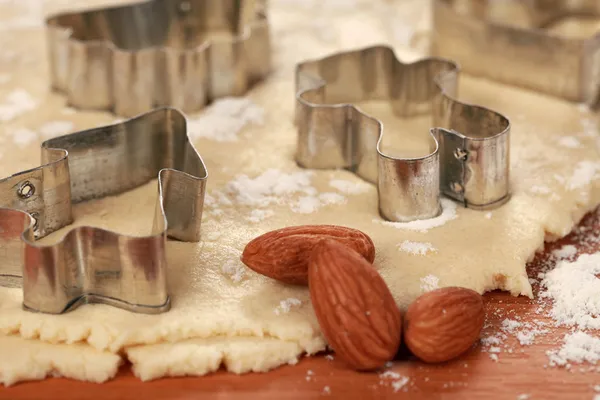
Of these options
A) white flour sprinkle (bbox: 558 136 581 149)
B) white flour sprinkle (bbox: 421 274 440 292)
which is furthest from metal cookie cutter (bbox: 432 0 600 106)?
white flour sprinkle (bbox: 421 274 440 292)

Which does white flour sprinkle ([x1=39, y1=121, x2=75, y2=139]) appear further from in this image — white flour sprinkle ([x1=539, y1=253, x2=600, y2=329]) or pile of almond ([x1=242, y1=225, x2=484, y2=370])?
white flour sprinkle ([x1=539, y1=253, x2=600, y2=329])

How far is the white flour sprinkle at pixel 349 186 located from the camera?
1.30 meters

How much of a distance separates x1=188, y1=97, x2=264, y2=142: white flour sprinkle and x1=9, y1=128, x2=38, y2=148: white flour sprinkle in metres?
0.26

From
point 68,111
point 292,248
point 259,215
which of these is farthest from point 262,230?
point 68,111

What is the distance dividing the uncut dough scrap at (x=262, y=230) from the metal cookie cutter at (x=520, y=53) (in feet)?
0.10

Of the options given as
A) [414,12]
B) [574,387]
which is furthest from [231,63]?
[574,387]

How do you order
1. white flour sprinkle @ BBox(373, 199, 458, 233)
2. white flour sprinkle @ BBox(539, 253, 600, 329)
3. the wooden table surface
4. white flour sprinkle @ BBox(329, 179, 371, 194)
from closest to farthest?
the wooden table surface, white flour sprinkle @ BBox(539, 253, 600, 329), white flour sprinkle @ BBox(373, 199, 458, 233), white flour sprinkle @ BBox(329, 179, 371, 194)

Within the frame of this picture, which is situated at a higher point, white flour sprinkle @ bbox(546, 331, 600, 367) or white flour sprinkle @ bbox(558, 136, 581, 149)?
white flour sprinkle @ bbox(558, 136, 581, 149)

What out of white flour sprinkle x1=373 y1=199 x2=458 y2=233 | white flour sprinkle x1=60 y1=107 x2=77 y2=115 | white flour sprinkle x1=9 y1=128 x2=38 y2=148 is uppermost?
white flour sprinkle x1=60 y1=107 x2=77 y2=115

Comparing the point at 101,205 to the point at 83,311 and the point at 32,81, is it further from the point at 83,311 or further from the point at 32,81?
the point at 32,81

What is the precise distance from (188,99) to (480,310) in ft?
2.36

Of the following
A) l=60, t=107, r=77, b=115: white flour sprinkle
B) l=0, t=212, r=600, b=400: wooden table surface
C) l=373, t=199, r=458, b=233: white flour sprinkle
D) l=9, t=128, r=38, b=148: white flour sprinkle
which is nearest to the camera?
l=0, t=212, r=600, b=400: wooden table surface

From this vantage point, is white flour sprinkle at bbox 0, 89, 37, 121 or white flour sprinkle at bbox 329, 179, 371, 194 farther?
white flour sprinkle at bbox 0, 89, 37, 121

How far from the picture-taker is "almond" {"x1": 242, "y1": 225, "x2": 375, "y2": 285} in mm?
1062
